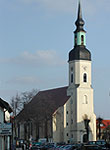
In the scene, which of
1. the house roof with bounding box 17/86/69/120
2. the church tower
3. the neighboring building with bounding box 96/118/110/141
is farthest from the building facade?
the neighboring building with bounding box 96/118/110/141

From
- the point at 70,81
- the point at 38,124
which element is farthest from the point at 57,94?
the point at 38,124

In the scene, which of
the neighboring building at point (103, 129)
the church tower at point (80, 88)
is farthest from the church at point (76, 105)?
the neighboring building at point (103, 129)

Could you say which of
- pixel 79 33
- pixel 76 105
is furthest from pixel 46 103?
pixel 79 33

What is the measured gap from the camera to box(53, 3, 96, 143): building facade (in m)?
95.2

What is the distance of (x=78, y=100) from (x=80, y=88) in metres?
3.13

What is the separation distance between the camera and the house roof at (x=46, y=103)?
86562mm

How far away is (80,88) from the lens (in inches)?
3797

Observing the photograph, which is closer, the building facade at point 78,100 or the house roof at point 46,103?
the house roof at point 46,103

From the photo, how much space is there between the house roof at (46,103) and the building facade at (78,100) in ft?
7.27

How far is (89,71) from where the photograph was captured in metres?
98.1

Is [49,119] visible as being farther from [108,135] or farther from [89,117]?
[108,135]

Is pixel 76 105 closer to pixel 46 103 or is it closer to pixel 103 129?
pixel 46 103

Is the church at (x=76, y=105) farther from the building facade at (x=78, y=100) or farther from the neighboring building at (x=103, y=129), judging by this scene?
the neighboring building at (x=103, y=129)

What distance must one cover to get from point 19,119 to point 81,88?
62.1 ft
